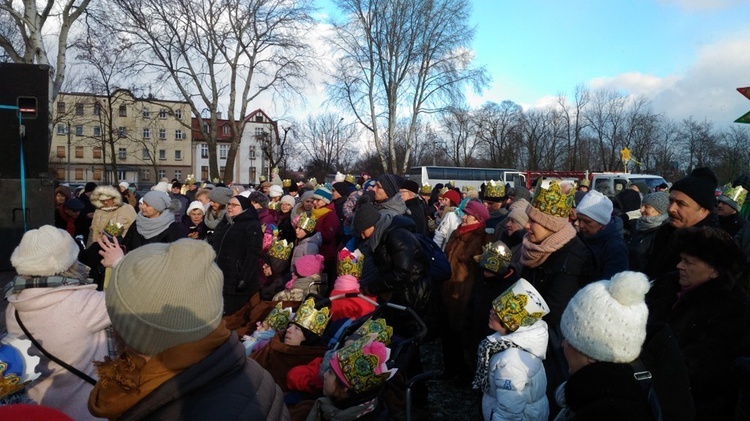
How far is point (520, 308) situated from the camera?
127 inches

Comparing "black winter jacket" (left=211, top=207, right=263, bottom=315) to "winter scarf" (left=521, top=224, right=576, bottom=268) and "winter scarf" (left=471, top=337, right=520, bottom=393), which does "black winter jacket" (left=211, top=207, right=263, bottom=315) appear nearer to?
"winter scarf" (left=521, top=224, right=576, bottom=268)

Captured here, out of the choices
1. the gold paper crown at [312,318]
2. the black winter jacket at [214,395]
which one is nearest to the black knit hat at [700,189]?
the gold paper crown at [312,318]

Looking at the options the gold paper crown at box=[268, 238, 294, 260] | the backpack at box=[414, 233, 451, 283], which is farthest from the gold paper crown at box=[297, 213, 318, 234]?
the backpack at box=[414, 233, 451, 283]

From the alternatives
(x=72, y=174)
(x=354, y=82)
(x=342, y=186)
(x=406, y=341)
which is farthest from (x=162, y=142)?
(x=406, y=341)

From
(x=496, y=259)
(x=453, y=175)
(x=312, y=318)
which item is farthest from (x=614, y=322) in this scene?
(x=453, y=175)

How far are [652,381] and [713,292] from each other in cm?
115

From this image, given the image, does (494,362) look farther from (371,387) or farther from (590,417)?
(590,417)

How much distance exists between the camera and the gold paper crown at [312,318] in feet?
13.2

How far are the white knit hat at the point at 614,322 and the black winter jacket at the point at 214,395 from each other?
1.27m

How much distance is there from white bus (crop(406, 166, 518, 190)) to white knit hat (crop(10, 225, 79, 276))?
34.2 m

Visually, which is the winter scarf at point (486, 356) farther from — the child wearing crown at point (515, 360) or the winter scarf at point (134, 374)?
the winter scarf at point (134, 374)

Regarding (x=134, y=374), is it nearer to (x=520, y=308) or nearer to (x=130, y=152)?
(x=520, y=308)

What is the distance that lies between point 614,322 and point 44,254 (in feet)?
9.83

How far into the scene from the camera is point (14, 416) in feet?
3.76
